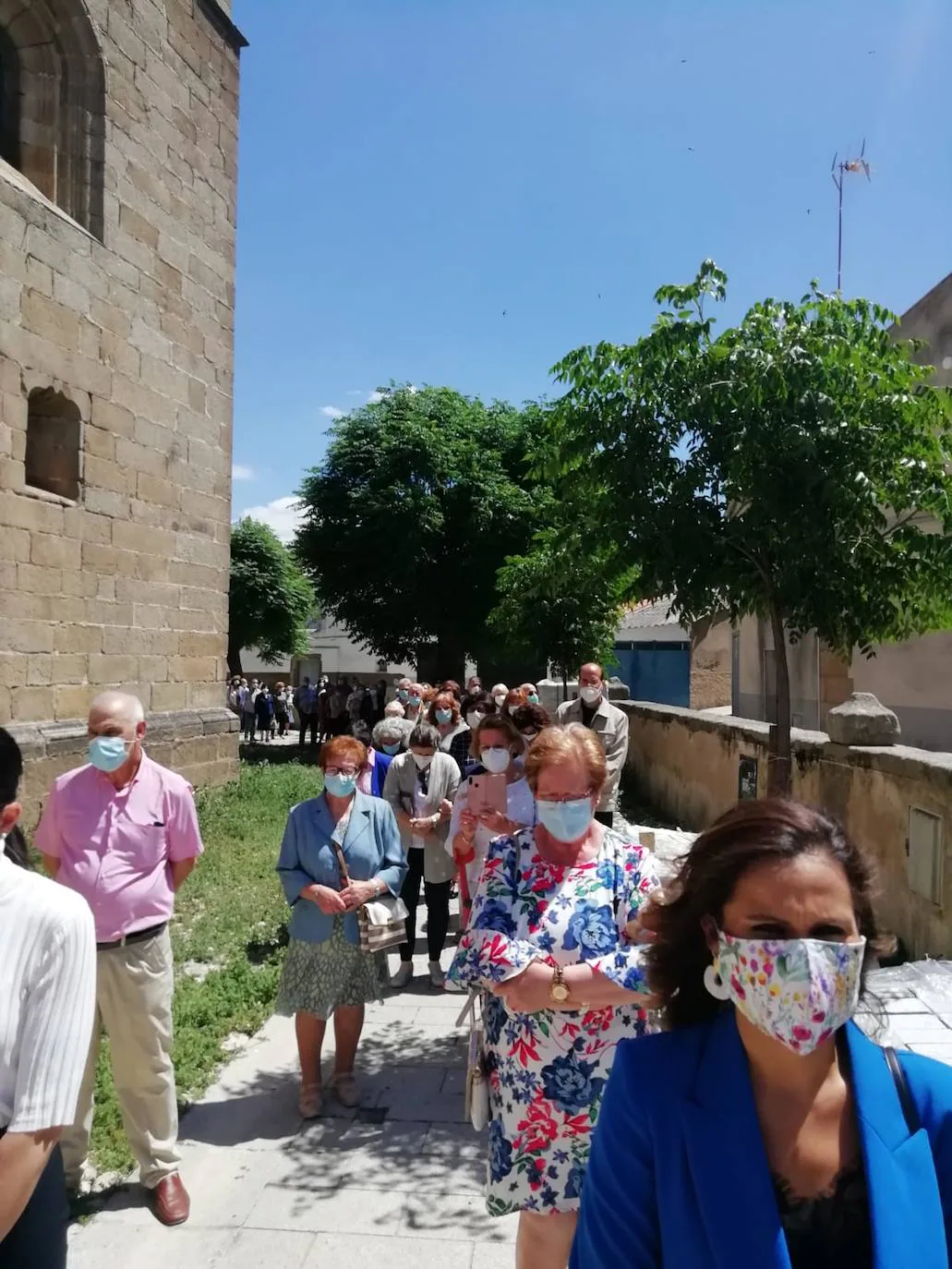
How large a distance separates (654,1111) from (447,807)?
4.88 m

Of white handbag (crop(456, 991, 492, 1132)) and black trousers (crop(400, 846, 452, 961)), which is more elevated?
white handbag (crop(456, 991, 492, 1132))

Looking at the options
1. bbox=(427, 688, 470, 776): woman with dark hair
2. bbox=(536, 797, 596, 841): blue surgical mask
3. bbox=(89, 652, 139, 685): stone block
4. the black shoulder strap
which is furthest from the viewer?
bbox=(89, 652, 139, 685): stone block

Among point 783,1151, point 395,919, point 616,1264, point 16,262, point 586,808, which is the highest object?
point 16,262

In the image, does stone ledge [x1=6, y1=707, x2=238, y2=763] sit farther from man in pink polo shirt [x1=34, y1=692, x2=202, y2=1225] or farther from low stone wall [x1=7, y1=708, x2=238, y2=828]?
man in pink polo shirt [x1=34, y1=692, x2=202, y2=1225]

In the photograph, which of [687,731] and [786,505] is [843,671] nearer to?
[687,731]

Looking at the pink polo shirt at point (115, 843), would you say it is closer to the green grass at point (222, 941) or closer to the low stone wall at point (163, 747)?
the green grass at point (222, 941)

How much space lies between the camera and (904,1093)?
142 centimetres

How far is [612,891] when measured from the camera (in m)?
2.75

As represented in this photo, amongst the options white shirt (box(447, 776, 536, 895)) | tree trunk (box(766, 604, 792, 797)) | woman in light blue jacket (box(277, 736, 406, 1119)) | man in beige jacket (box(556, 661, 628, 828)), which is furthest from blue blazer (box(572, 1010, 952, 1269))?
man in beige jacket (box(556, 661, 628, 828))

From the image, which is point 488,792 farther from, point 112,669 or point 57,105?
point 57,105

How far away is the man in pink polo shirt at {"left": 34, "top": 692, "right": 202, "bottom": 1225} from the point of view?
11.5 feet

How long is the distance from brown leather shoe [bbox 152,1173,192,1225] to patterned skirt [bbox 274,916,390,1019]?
2.82 feet

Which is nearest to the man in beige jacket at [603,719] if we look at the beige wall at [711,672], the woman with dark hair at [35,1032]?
the woman with dark hair at [35,1032]

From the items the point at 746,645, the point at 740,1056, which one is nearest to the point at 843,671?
the point at 746,645
